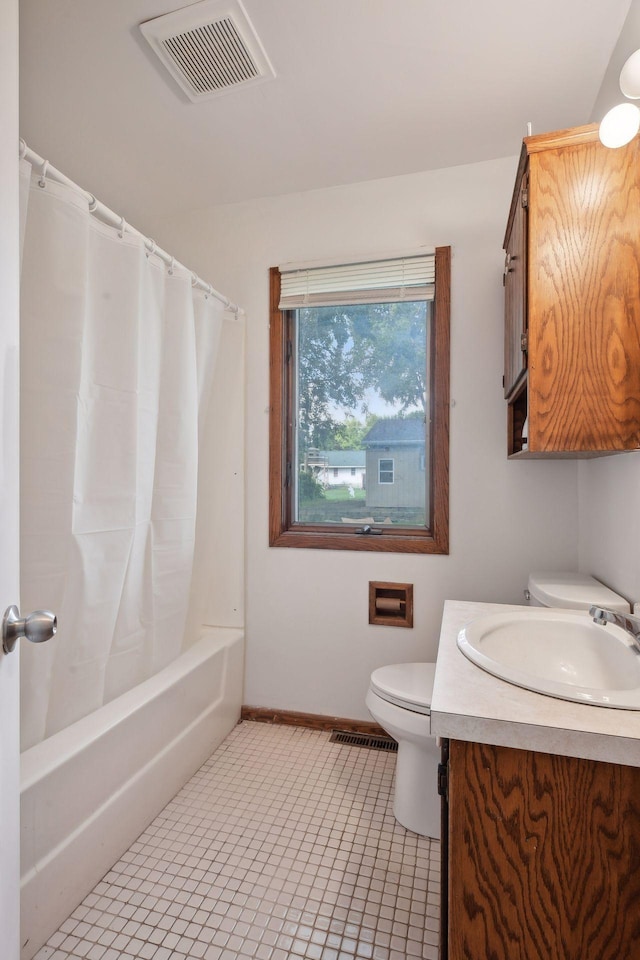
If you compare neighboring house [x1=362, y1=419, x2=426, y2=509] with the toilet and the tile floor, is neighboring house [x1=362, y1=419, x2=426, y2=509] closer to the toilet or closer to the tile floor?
the toilet

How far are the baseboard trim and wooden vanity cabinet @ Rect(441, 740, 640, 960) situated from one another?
142cm

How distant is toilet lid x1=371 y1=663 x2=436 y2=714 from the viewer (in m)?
1.63

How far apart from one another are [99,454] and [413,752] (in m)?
1.34

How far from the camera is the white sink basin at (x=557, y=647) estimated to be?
3.64ft

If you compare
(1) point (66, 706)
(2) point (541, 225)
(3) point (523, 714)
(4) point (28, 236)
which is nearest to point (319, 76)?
(2) point (541, 225)

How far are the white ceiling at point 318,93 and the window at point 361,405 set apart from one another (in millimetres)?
439

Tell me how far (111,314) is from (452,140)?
1.44 metres

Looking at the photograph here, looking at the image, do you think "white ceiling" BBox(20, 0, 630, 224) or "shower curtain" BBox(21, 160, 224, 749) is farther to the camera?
"white ceiling" BBox(20, 0, 630, 224)

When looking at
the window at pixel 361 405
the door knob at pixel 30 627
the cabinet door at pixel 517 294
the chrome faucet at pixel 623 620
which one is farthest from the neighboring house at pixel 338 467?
the door knob at pixel 30 627

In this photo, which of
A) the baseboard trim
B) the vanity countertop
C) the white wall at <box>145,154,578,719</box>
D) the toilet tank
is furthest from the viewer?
the baseboard trim

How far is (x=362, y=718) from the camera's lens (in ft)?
7.43

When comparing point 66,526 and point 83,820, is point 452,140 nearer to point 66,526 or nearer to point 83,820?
point 66,526

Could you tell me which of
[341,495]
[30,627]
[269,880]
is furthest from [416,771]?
[30,627]

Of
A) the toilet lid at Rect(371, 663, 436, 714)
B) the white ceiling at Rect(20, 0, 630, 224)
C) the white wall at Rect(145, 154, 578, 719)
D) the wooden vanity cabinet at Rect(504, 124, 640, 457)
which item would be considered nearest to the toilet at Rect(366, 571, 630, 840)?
the toilet lid at Rect(371, 663, 436, 714)
